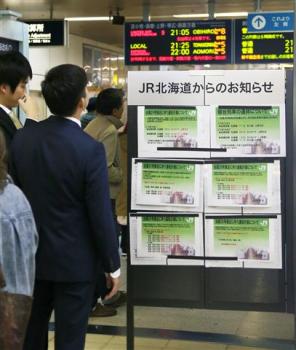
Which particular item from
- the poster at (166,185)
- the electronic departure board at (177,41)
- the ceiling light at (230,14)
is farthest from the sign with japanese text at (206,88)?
the ceiling light at (230,14)

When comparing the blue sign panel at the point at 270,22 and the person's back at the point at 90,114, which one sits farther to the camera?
the blue sign panel at the point at 270,22

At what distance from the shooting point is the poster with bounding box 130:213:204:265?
3623 mm

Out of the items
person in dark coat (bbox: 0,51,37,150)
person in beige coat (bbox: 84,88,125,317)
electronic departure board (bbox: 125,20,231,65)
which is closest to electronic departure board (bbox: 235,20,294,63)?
electronic departure board (bbox: 125,20,231,65)

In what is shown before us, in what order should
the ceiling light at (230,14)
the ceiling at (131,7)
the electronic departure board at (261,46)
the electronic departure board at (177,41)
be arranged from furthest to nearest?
the ceiling light at (230,14) → the ceiling at (131,7) → the electronic departure board at (177,41) → the electronic departure board at (261,46)

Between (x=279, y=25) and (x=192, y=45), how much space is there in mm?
1474

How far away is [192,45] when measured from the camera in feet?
34.6

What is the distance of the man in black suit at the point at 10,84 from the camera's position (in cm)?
332

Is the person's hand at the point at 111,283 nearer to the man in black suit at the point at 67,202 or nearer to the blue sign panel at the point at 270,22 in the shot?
the man in black suit at the point at 67,202

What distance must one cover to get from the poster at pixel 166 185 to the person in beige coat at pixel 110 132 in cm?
125

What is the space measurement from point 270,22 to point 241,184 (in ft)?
22.7

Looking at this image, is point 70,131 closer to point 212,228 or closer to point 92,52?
point 212,228

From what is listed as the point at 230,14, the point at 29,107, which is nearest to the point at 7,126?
the point at 29,107

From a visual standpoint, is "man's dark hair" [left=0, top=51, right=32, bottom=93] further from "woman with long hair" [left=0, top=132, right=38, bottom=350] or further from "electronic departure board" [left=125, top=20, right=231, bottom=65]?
"electronic departure board" [left=125, top=20, right=231, bottom=65]

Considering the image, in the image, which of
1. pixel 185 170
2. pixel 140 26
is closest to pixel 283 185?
pixel 185 170
